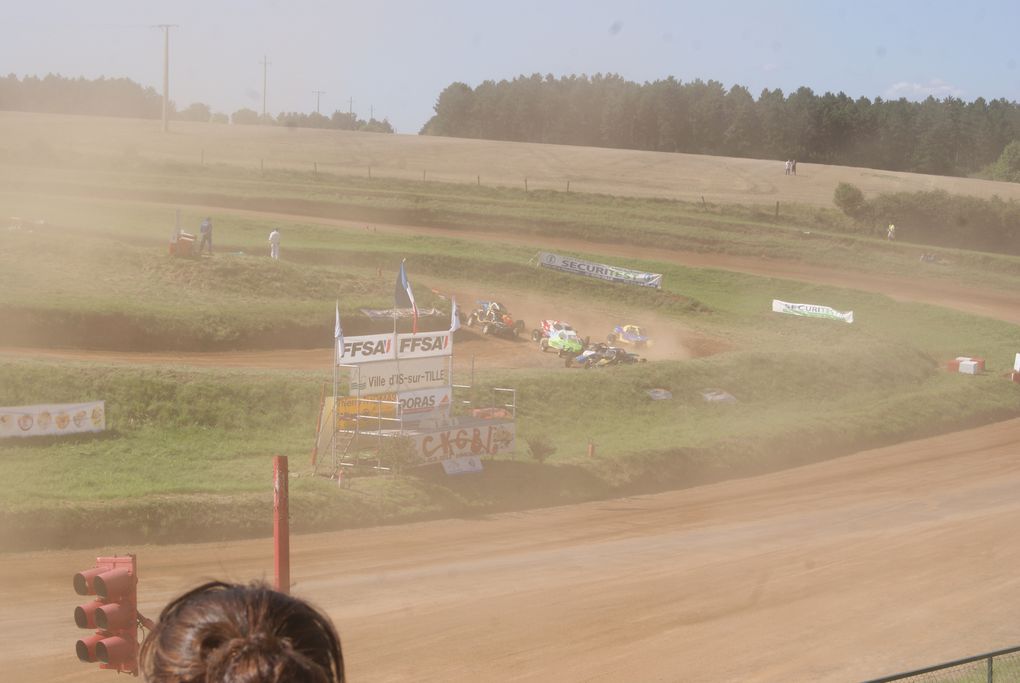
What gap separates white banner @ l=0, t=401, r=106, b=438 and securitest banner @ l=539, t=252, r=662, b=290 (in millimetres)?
33044

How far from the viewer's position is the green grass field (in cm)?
2414

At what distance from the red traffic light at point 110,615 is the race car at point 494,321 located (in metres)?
37.0

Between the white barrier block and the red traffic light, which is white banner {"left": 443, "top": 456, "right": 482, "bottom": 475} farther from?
the white barrier block

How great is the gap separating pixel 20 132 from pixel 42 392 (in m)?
86.9

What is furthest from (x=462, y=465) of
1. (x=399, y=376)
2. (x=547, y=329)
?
(x=547, y=329)

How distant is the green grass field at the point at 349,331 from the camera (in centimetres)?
2414

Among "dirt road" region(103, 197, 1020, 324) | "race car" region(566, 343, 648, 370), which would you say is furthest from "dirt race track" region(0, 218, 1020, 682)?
"dirt road" region(103, 197, 1020, 324)

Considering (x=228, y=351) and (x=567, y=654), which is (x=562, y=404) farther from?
(x=567, y=654)

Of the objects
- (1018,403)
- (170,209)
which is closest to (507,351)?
(1018,403)

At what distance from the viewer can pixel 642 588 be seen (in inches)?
819

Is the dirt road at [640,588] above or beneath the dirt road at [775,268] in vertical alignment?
beneath

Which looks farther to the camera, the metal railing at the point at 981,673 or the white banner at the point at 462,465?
the white banner at the point at 462,465

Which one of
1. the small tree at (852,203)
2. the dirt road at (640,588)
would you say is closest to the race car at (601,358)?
the dirt road at (640,588)

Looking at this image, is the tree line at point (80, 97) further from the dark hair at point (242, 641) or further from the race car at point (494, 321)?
the dark hair at point (242, 641)
